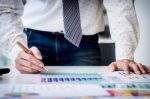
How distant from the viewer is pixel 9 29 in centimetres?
114

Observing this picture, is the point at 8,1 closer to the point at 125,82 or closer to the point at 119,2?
the point at 119,2

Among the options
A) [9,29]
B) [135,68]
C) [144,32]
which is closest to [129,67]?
[135,68]

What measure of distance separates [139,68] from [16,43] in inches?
17.9

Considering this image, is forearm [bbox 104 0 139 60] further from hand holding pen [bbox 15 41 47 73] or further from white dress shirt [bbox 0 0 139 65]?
hand holding pen [bbox 15 41 47 73]

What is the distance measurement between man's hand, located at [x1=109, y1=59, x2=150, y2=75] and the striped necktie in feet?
0.59

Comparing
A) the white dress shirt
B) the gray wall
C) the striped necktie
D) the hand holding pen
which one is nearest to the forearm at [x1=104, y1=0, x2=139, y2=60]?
the white dress shirt

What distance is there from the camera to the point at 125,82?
85 cm

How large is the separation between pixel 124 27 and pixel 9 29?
1.44 ft

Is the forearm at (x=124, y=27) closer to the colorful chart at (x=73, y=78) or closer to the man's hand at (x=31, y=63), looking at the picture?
the colorful chart at (x=73, y=78)

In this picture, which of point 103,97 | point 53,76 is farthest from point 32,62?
point 103,97

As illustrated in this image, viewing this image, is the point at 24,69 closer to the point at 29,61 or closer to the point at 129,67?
the point at 29,61

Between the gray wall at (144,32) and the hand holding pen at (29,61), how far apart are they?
1521 mm

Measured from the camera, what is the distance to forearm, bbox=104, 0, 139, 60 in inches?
44.7

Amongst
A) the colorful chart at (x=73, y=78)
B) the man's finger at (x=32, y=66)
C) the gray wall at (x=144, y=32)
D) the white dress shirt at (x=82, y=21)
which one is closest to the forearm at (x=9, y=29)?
the white dress shirt at (x=82, y=21)
